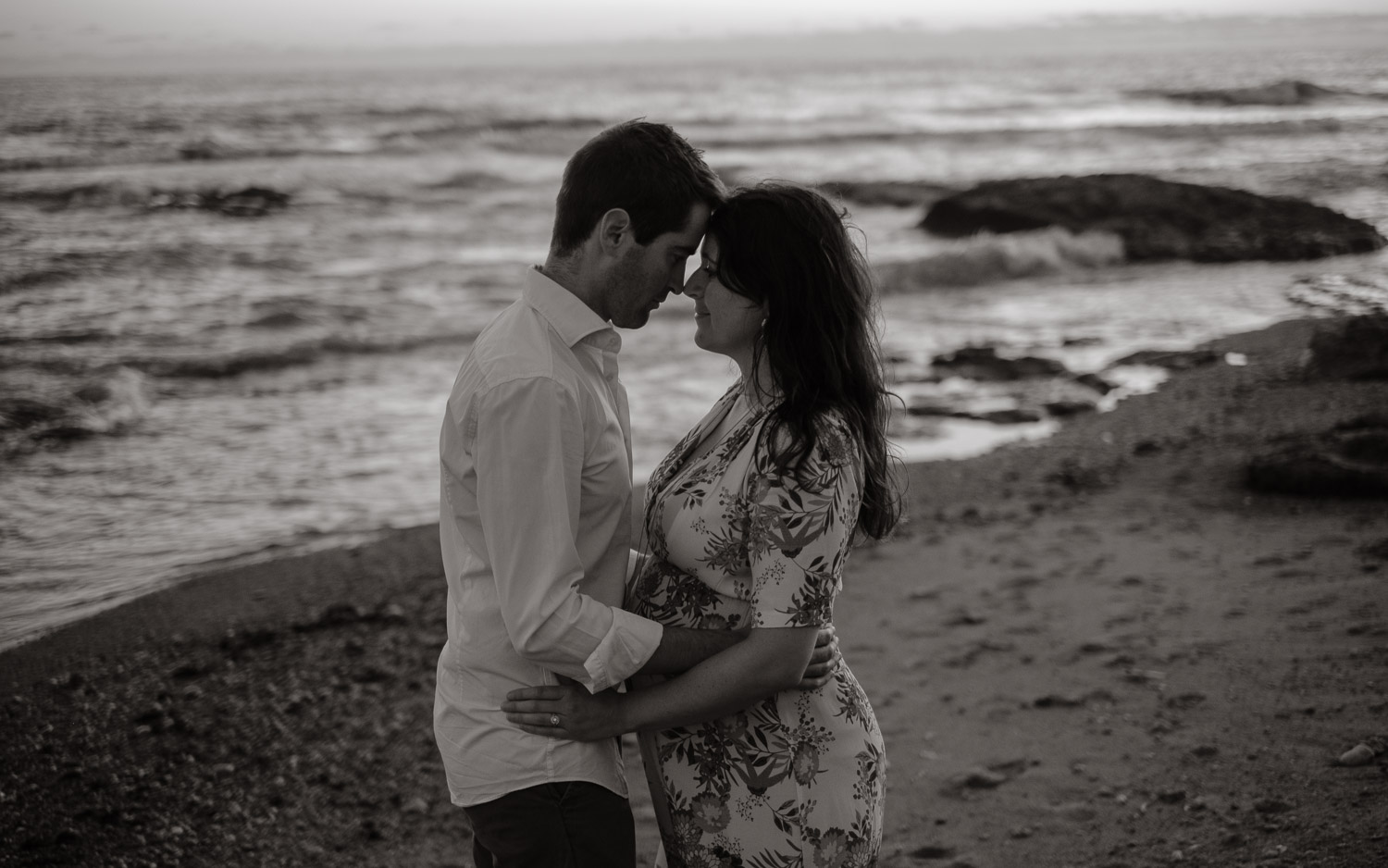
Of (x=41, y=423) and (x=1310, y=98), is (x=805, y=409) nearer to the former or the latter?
(x=41, y=423)

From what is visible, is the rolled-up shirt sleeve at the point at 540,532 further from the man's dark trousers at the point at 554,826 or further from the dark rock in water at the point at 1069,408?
the dark rock in water at the point at 1069,408

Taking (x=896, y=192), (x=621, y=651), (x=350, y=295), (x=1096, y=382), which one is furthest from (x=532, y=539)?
(x=896, y=192)

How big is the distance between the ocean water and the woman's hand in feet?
14.9

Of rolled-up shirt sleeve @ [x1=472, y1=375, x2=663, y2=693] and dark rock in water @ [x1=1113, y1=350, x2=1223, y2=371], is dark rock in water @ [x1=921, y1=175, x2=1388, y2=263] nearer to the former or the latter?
dark rock in water @ [x1=1113, y1=350, x2=1223, y2=371]

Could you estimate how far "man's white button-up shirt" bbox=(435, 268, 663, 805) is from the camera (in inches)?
82.4

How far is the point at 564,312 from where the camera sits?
2.29m

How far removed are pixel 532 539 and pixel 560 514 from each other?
7 centimetres

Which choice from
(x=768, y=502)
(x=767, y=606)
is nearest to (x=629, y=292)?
(x=768, y=502)

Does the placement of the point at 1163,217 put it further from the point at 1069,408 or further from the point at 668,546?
the point at 668,546

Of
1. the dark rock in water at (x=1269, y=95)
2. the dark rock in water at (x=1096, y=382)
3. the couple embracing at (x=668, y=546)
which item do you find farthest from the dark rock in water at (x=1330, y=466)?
the dark rock in water at (x=1269, y=95)

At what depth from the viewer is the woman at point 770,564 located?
2182 millimetres

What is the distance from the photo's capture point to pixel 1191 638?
16.3 ft

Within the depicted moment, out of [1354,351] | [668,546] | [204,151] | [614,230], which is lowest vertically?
[1354,351]

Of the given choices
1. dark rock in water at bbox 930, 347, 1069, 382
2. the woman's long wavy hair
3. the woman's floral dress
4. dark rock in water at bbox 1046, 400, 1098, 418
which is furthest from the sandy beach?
Answer: dark rock in water at bbox 930, 347, 1069, 382
